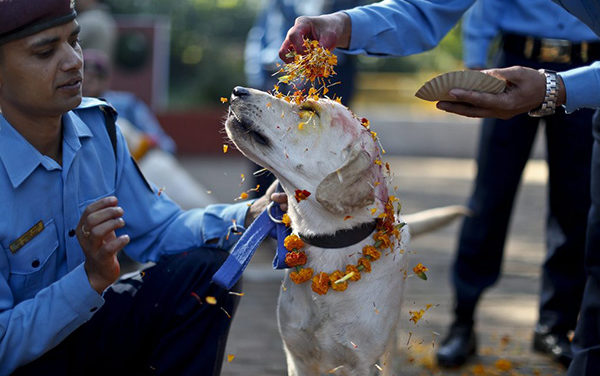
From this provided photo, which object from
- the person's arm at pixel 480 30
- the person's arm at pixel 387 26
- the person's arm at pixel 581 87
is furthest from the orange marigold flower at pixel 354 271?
the person's arm at pixel 480 30

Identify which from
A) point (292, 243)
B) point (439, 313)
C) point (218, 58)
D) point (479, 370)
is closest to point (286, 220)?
point (292, 243)

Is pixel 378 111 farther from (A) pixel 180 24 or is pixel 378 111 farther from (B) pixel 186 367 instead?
(B) pixel 186 367

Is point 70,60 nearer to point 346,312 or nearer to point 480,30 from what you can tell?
point 346,312

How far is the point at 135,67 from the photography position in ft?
51.0

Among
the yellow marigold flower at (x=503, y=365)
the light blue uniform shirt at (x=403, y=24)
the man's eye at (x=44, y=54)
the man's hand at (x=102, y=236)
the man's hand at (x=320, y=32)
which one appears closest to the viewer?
the man's hand at (x=102, y=236)

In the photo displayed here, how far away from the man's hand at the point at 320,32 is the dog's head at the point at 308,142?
0.76 ft

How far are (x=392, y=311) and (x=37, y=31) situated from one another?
1555mm

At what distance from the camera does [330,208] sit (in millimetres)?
2639

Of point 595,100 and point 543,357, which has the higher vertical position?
point 595,100

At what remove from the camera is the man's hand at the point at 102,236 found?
95.8 inches

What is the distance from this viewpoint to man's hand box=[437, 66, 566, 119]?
2.61 metres

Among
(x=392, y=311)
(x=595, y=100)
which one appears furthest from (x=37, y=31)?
(x=595, y=100)

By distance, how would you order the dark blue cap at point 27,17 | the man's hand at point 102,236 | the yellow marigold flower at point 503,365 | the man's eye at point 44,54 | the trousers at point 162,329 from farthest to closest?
the yellow marigold flower at point 503,365
the trousers at point 162,329
the man's eye at point 44,54
the dark blue cap at point 27,17
the man's hand at point 102,236

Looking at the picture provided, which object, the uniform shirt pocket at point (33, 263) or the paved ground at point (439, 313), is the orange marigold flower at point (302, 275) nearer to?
the paved ground at point (439, 313)
